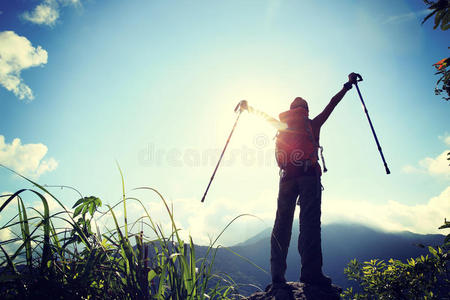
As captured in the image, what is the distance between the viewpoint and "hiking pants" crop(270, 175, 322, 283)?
13.2ft

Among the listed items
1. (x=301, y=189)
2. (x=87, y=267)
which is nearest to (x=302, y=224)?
(x=301, y=189)

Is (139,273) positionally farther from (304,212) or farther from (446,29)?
(446,29)

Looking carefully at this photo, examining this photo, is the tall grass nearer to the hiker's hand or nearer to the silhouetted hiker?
the silhouetted hiker

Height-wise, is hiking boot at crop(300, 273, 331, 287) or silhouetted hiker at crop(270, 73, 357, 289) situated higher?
silhouetted hiker at crop(270, 73, 357, 289)

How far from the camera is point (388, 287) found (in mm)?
3164

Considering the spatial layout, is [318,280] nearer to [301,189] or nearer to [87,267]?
[301,189]

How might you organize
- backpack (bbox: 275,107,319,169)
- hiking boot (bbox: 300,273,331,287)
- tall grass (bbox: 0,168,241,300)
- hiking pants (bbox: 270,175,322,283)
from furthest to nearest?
1. backpack (bbox: 275,107,319,169)
2. hiking pants (bbox: 270,175,322,283)
3. hiking boot (bbox: 300,273,331,287)
4. tall grass (bbox: 0,168,241,300)

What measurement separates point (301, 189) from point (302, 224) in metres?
0.68

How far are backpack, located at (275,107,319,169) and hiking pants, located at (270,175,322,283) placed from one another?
411mm

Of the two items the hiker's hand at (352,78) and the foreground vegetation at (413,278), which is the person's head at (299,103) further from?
the foreground vegetation at (413,278)

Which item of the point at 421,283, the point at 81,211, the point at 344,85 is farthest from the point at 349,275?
the point at 81,211

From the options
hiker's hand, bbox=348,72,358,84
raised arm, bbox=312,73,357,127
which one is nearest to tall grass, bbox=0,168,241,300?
raised arm, bbox=312,73,357,127

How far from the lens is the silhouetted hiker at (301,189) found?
13.2 feet

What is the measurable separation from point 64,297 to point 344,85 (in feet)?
20.3
